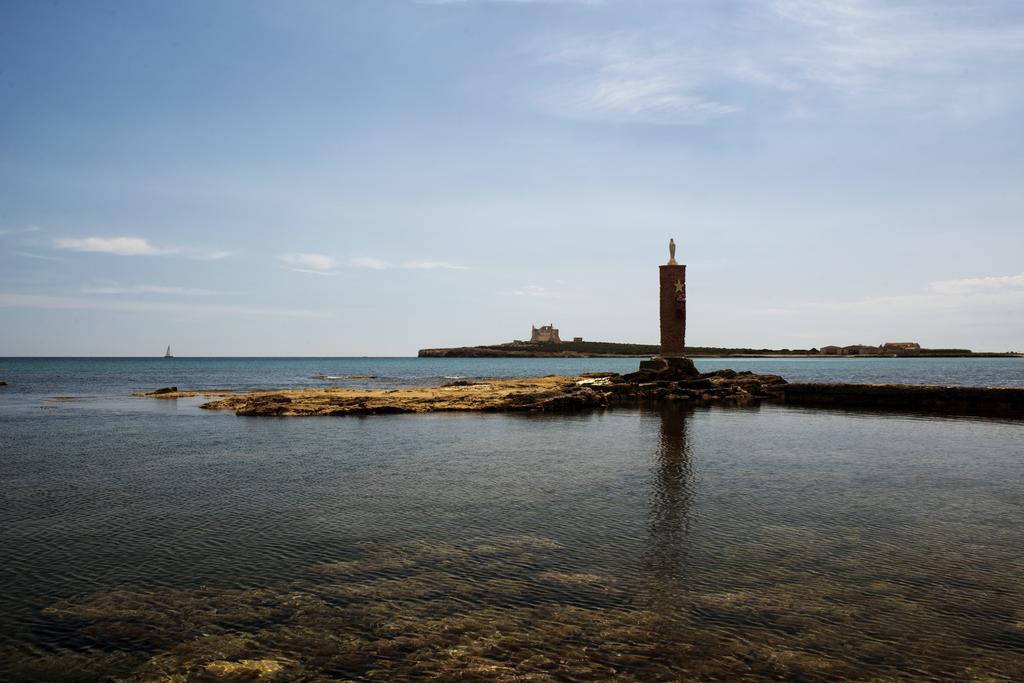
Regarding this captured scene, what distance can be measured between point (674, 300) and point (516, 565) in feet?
121

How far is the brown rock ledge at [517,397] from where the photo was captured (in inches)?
1292

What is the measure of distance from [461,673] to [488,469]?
10.7 metres

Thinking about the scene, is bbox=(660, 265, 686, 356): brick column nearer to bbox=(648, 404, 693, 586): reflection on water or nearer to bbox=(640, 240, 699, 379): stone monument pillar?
bbox=(640, 240, 699, 379): stone monument pillar

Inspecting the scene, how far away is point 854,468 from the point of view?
16.9 m

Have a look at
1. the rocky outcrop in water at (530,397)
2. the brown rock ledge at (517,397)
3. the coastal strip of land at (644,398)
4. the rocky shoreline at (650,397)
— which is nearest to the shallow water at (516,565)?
the brown rock ledge at (517,397)

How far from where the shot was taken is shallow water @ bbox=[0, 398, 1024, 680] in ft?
21.2

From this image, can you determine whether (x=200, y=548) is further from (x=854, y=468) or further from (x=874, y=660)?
(x=854, y=468)

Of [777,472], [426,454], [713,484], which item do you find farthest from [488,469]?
[777,472]

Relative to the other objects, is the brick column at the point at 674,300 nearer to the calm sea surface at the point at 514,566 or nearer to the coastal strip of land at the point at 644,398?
the coastal strip of land at the point at 644,398

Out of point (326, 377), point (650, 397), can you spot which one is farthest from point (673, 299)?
point (326, 377)

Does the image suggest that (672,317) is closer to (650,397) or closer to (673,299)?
(673,299)

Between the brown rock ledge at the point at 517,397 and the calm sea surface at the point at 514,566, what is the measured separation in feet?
44.4

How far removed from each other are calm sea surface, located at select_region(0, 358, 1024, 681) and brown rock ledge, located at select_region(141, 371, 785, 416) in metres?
13.5

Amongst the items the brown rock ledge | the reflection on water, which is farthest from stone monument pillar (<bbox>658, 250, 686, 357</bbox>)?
the reflection on water
